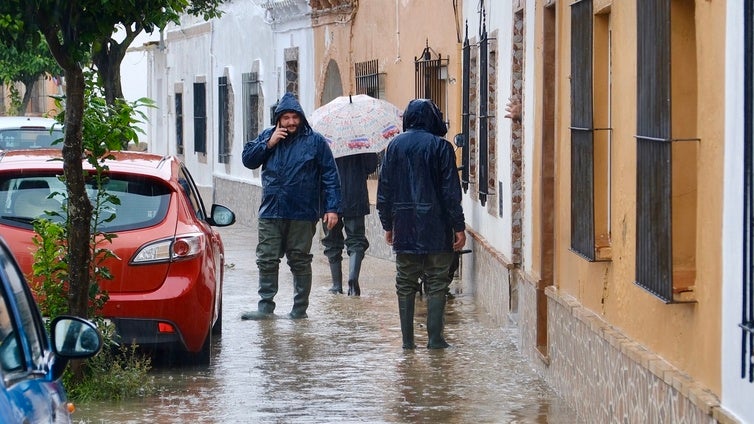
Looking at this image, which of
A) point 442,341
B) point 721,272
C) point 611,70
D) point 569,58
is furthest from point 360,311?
point 721,272

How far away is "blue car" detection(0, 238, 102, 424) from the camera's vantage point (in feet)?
13.3

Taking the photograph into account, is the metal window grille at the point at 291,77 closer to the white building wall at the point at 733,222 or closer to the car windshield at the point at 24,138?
the car windshield at the point at 24,138

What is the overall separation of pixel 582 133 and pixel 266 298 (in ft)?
17.5

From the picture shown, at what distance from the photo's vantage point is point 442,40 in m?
17.2

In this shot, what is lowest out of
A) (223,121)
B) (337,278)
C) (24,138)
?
(337,278)

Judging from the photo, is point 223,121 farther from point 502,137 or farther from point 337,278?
point 502,137

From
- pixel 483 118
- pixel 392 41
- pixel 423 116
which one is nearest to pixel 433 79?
pixel 392 41

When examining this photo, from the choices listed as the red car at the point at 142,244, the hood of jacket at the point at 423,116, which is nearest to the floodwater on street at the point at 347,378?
the red car at the point at 142,244

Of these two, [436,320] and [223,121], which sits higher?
[223,121]

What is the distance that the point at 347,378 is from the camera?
1015 cm

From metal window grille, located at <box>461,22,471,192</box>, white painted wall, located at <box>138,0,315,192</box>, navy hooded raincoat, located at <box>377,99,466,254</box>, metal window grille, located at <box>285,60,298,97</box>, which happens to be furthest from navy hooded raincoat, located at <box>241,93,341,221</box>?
metal window grille, located at <box>285,60,298,97</box>

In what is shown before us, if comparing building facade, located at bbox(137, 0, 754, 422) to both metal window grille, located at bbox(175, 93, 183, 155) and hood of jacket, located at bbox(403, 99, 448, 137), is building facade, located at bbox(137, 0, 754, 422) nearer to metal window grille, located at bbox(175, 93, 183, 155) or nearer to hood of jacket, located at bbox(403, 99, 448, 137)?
hood of jacket, located at bbox(403, 99, 448, 137)

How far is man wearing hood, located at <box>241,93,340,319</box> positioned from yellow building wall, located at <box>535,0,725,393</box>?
3.98 m

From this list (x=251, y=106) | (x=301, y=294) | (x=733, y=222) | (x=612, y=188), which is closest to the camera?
(x=733, y=222)
